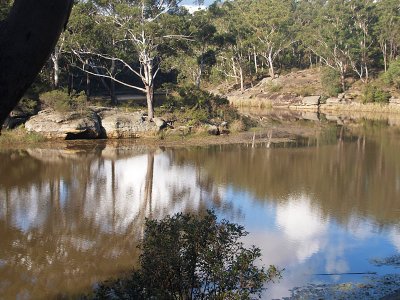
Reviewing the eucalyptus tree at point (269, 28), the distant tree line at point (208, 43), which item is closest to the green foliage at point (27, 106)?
the distant tree line at point (208, 43)

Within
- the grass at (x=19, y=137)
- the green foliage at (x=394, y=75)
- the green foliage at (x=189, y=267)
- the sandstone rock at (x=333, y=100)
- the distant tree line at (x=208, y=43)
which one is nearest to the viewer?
the green foliage at (x=189, y=267)

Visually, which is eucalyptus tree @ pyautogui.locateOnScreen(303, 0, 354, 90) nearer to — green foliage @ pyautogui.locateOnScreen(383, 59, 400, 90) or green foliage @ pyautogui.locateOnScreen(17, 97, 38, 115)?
green foliage @ pyautogui.locateOnScreen(383, 59, 400, 90)

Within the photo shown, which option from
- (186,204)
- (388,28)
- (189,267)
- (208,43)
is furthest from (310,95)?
(189,267)

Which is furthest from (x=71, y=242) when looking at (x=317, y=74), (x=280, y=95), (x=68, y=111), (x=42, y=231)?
(x=317, y=74)

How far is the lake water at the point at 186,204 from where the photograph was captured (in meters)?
10.5

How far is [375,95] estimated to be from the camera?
47312mm

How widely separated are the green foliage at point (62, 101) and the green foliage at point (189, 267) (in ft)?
69.6

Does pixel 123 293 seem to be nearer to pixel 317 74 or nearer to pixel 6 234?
pixel 6 234

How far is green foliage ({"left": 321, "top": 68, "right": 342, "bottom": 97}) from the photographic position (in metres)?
51.7

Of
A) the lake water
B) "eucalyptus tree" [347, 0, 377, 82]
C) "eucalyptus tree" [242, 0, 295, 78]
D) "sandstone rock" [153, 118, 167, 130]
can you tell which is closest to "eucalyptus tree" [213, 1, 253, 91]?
"eucalyptus tree" [242, 0, 295, 78]

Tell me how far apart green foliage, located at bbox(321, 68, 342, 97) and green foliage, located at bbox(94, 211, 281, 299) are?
4738 centimetres

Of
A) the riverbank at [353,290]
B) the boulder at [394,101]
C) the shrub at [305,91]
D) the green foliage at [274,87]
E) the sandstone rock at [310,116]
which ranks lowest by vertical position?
the riverbank at [353,290]

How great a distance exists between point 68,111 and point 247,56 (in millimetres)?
40999

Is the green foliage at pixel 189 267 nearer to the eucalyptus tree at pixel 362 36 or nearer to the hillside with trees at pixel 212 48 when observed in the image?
the hillside with trees at pixel 212 48
